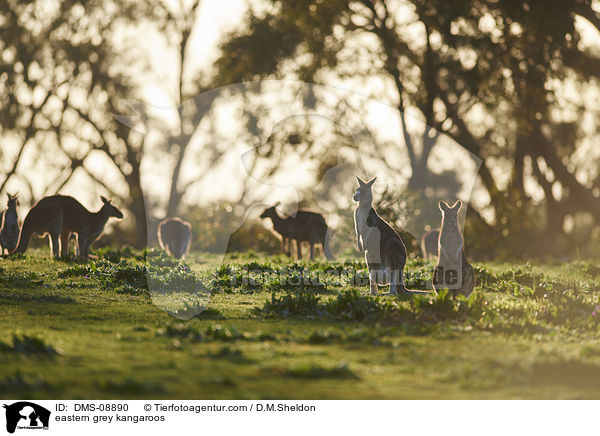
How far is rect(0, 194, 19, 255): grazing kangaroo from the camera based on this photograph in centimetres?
1728

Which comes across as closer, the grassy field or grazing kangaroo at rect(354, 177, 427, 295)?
the grassy field

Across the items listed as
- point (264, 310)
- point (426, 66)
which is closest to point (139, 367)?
point (264, 310)

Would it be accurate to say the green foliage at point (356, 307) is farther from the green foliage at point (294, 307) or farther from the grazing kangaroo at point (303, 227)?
the grazing kangaroo at point (303, 227)

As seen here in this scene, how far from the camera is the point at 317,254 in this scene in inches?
1022

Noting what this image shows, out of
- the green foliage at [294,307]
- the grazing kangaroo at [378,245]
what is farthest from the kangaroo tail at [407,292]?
the green foliage at [294,307]

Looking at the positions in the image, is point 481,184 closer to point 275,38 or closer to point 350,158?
point 350,158

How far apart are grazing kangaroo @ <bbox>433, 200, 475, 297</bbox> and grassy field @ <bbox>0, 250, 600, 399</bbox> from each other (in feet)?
1.64

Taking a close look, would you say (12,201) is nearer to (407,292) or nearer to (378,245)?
(378,245)

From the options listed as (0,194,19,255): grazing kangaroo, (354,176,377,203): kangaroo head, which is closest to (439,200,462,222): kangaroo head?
(354,176,377,203): kangaroo head

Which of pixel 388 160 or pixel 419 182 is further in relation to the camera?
pixel 388 160

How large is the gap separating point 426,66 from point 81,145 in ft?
54.9

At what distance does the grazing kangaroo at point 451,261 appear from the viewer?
34.1ft

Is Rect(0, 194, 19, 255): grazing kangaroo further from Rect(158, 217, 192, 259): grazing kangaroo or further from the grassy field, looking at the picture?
Rect(158, 217, 192, 259): grazing kangaroo

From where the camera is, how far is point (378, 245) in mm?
11414
